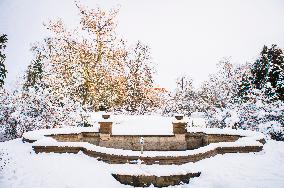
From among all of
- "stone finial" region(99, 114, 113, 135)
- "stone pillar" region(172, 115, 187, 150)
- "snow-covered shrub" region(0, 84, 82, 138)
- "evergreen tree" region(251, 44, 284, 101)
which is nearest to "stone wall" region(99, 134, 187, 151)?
"stone pillar" region(172, 115, 187, 150)

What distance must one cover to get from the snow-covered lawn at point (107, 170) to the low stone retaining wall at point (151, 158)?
Answer: 21cm

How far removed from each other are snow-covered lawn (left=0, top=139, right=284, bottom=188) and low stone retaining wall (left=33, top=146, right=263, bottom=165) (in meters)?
0.21

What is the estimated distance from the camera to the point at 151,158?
34.7 feet

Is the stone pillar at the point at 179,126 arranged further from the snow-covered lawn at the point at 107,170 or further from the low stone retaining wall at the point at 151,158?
the snow-covered lawn at the point at 107,170

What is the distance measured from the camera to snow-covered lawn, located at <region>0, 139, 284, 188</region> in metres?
9.17

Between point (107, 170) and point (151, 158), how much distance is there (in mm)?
1590

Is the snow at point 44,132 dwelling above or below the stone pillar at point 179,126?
below

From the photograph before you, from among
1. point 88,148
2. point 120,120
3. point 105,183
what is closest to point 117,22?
point 120,120

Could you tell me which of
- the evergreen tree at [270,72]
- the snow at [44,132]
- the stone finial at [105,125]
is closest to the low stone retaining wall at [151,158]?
the snow at [44,132]

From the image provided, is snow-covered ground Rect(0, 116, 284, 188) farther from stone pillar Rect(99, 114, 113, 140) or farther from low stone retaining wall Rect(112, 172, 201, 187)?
stone pillar Rect(99, 114, 113, 140)

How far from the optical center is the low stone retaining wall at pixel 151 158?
1062 cm

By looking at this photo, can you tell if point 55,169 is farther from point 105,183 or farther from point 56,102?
point 56,102

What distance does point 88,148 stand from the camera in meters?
11.9

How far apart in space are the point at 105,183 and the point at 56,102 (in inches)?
534
